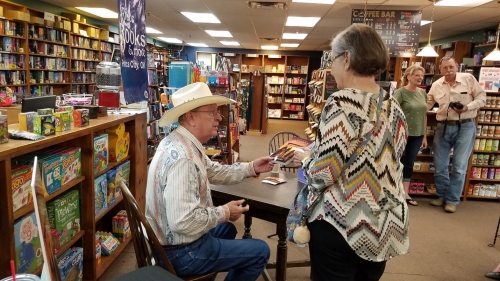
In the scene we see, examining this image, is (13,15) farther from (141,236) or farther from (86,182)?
(141,236)

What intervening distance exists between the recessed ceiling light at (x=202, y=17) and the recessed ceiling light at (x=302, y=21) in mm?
1674

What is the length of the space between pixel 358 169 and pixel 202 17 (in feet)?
23.7

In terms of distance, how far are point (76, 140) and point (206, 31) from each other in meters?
8.49

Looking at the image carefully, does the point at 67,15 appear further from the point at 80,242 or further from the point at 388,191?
the point at 388,191

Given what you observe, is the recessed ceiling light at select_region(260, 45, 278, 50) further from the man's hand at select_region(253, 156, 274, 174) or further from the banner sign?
the man's hand at select_region(253, 156, 274, 174)

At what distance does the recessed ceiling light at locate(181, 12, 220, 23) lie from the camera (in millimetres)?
7474

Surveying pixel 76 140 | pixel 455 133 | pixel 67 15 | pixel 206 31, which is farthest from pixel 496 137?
pixel 67 15

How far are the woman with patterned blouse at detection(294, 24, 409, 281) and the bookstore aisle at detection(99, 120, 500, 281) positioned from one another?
1.45m

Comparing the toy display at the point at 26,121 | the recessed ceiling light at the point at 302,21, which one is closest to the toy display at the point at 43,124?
the toy display at the point at 26,121

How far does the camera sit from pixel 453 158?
14.4 ft

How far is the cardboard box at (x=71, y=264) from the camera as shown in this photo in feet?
6.88

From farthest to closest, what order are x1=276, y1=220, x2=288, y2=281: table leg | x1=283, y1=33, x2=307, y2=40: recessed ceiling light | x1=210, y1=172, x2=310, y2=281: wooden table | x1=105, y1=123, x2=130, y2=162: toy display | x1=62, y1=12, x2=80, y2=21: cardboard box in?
x1=283, y1=33, x2=307, y2=40: recessed ceiling light → x1=62, y1=12, x2=80, y2=21: cardboard box → x1=105, y1=123, x2=130, y2=162: toy display → x1=276, y1=220, x2=288, y2=281: table leg → x1=210, y1=172, x2=310, y2=281: wooden table

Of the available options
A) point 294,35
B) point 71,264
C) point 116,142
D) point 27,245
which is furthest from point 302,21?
point 27,245

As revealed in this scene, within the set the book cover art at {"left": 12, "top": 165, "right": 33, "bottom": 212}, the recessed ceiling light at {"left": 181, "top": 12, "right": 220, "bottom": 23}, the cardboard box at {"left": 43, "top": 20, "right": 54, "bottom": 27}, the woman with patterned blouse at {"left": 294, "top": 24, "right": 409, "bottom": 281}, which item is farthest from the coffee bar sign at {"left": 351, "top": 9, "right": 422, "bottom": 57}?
the cardboard box at {"left": 43, "top": 20, "right": 54, "bottom": 27}
